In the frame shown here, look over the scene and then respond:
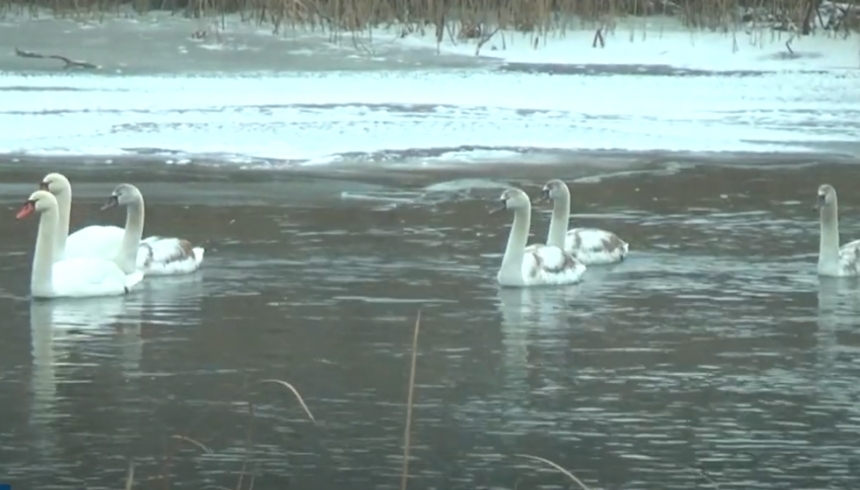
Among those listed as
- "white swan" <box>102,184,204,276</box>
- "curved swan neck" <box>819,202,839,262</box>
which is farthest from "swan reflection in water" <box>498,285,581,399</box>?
"white swan" <box>102,184,204,276</box>

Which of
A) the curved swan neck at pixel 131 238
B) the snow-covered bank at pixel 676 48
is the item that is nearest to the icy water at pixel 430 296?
the curved swan neck at pixel 131 238

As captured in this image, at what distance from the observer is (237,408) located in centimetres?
714

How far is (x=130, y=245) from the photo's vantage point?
10.3 metres

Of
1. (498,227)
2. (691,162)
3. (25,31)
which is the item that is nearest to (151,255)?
(498,227)

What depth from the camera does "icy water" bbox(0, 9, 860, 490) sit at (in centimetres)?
661

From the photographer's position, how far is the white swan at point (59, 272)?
9.41 meters

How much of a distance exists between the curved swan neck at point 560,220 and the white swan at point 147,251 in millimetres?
2014

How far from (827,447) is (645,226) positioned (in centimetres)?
534

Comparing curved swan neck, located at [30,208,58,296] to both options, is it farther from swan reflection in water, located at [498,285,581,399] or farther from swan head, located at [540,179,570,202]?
swan head, located at [540,179,570,202]

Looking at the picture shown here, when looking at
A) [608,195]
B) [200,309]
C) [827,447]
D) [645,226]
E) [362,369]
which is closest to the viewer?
[827,447]

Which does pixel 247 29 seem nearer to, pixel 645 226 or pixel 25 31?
pixel 25 31

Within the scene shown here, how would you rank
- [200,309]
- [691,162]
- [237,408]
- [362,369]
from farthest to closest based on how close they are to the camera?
[691,162] → [200,309] → [362,369] → [237,408]

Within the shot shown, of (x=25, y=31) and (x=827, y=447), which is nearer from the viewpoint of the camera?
(x=827, y=447)

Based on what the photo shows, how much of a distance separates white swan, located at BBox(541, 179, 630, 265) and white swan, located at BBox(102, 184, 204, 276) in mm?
2020
